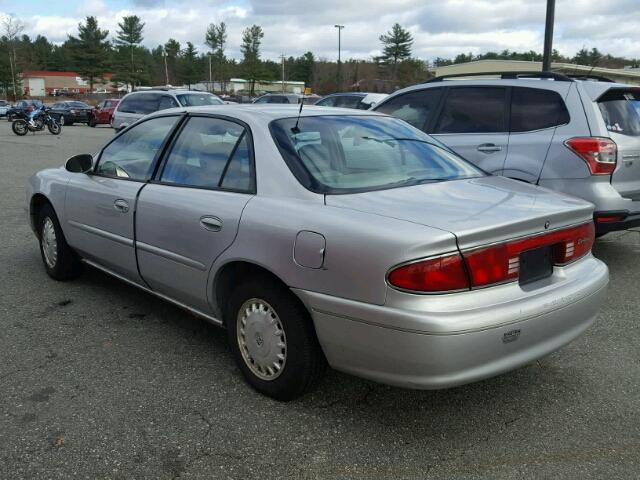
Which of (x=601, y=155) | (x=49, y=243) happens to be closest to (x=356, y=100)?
(x=601, y=155)

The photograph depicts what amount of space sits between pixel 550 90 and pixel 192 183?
355 centimetres

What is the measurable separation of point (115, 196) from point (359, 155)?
172 cm

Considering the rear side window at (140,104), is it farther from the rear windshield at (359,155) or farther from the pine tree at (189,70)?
the pine tree at (189,70)

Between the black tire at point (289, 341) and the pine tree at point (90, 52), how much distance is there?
9097 cm

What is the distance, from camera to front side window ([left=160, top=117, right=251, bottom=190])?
3.37 metres

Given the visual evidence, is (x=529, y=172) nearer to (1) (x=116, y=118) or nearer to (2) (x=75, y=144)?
(1) (x=116, y=118)

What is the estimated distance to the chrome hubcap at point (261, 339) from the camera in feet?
9.84

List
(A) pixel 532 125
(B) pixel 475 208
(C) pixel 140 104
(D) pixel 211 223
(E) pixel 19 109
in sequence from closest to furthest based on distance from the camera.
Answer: (B) pixel 475 208
(D) pixel 211 223
(A) pixel 532 125
(C) pixel 140 104
(E) pixel 19 109

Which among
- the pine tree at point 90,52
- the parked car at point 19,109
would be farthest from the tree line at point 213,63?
the parked car at point 19,109

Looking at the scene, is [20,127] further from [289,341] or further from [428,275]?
[428,275]

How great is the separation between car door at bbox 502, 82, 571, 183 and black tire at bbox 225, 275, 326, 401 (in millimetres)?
3287

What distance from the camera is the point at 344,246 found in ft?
8.52

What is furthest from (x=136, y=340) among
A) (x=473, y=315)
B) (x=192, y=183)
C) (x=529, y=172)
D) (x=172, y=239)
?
(x=529, y=172)

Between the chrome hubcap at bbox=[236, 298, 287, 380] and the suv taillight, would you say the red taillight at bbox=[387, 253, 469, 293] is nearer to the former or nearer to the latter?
the suv taillight
